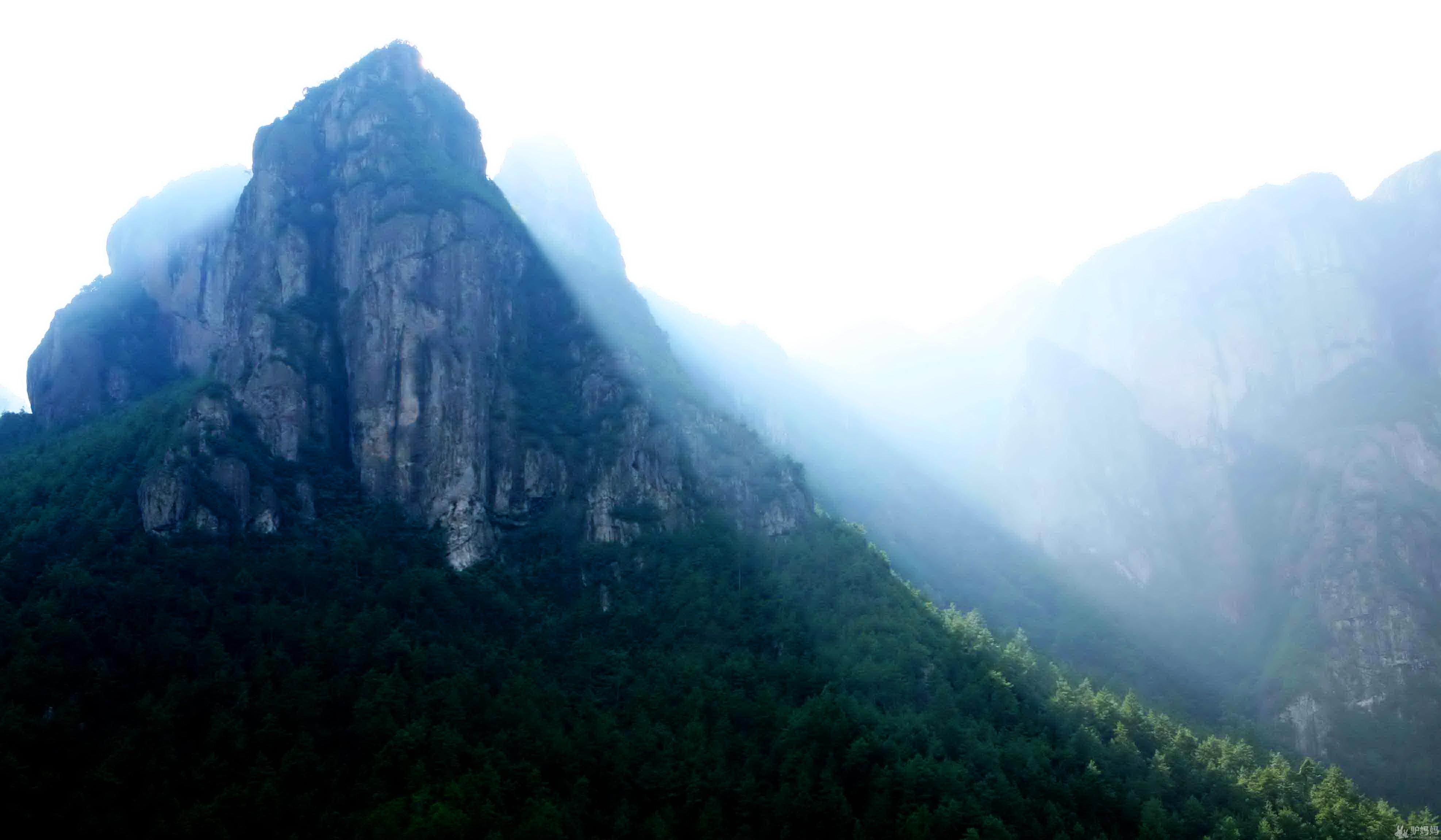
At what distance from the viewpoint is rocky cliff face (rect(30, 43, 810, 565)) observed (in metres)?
93.9

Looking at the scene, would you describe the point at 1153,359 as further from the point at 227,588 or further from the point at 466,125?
the point at 227,588

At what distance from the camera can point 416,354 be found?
9562 cm

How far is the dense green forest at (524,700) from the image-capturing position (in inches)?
2247

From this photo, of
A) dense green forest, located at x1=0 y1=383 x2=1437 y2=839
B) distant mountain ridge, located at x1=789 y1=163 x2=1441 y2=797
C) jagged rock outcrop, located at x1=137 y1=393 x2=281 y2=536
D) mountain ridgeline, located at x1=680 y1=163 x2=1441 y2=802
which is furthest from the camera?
mountain ridgeline, located at x1=680 y1=163 x2=1441 y2=802

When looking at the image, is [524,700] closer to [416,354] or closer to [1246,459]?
[416,354]

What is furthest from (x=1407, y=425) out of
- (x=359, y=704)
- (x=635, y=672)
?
(x=359, y=704)

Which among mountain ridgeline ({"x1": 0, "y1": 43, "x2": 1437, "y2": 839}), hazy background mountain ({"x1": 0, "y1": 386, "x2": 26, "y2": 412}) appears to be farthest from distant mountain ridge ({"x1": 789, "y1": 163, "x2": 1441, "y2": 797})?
hazy background mountain ({"x1": 0, "y1": 386, "x2": 26, "y2": 412})

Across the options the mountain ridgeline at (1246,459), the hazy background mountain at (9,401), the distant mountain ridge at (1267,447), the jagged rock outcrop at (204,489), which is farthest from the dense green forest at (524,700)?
the hazy background mountain at (9,401)

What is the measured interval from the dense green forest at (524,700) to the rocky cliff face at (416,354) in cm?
467

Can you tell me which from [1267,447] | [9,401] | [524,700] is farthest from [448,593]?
[9,401]

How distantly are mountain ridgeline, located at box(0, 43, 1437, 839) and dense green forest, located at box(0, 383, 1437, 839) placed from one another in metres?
0.27

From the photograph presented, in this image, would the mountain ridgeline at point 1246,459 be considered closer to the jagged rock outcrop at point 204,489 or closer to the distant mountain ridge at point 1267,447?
the distant mountain ridge at point 1267,447

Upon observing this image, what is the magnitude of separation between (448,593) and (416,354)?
26523 millimetres

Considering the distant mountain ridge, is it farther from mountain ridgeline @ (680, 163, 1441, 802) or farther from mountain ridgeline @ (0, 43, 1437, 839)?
mountain ridgeline @ (0, 43, 1437, 839)
